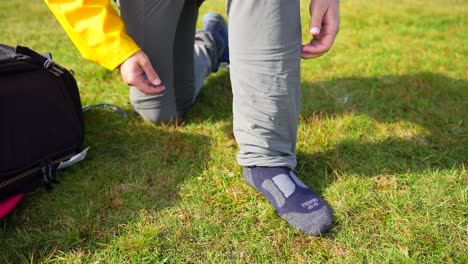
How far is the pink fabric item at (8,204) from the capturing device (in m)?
1.35

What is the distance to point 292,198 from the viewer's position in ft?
4.62

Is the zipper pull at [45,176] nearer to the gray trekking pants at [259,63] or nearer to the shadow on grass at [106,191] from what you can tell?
the shadow on grass at [106,191]

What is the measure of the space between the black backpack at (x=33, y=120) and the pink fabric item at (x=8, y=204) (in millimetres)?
15

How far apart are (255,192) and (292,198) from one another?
7.2 inches

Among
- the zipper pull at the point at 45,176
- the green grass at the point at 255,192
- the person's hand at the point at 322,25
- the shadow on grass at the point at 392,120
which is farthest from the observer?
the shadow on grass at the point at 392,120

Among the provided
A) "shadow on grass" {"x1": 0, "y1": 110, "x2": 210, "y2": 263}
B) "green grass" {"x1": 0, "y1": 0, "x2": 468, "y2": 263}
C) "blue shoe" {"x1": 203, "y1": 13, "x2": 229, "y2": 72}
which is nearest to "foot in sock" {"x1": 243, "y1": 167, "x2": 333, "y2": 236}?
"green grass" {"x1": 0, "y1": 0, "x2": 468, "y2": 263}

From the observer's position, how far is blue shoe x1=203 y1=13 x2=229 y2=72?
2.72m

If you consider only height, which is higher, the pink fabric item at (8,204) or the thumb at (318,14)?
the thumb at (318,14)

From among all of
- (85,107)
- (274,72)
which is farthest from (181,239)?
(85,107)

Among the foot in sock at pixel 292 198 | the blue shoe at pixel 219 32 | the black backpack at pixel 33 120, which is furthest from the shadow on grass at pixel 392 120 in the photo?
the black backpack at pixel 33 120

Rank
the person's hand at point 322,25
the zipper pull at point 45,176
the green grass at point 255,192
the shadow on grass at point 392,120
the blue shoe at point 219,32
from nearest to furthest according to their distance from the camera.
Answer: the green grass at point 255,192, the person's hand at point 322,25, the zipper pull at point 45,176, the shadow on grass at point 392,120, the blue shoe at point 219,32

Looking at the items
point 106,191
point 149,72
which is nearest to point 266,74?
point 149,72

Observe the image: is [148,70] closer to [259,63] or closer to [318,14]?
[259,63]

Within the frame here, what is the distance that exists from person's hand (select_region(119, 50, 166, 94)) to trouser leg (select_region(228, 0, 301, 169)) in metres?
0.33
